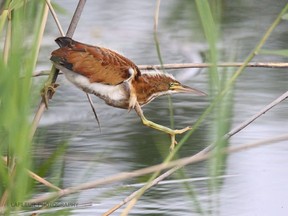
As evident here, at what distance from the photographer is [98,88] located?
1.99 metres

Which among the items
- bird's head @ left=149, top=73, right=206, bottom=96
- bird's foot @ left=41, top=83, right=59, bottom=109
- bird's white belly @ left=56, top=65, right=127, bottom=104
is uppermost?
bird's head @ left=149, top=73, right=206, bottom=96

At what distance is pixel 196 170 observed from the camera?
269 cm

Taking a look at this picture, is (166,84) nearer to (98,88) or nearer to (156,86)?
(156,86)

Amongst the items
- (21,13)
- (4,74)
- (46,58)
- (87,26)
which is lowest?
(4,74)

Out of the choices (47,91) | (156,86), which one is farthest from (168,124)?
(47,91)

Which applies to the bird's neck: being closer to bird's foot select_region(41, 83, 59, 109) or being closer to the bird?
the bird

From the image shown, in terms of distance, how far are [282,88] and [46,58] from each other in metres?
0.96

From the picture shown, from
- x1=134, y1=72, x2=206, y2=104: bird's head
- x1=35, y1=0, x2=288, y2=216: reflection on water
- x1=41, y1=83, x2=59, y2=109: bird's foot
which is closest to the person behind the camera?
x1=41, y1=83, x2=59, y2=109: bird's foot

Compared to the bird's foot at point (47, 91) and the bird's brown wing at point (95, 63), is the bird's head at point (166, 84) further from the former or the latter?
the bird's foot at point (47, 91)

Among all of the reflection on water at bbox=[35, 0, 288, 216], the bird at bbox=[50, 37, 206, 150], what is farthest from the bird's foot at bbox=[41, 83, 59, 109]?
the reflection on water at bbox=[35, 0, 288, 216]

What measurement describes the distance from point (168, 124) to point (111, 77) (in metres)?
1.09

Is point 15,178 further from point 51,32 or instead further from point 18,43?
point 51,32

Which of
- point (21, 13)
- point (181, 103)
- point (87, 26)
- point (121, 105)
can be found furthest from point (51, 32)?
point (21, 13)

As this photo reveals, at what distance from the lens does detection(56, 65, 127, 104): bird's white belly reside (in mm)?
1963
